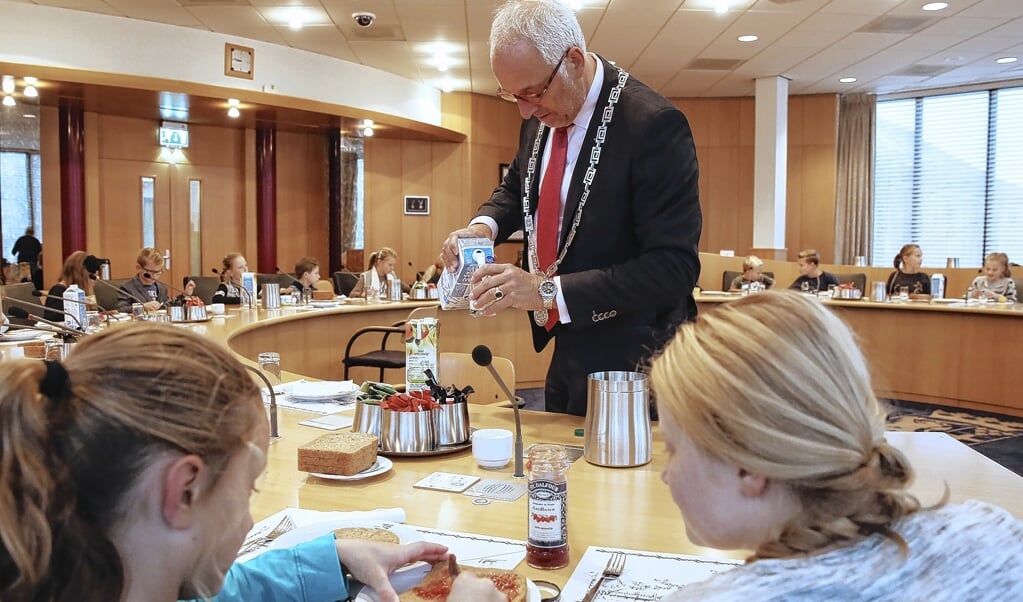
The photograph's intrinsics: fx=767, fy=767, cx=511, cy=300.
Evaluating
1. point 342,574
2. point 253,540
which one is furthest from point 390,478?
point 342,574

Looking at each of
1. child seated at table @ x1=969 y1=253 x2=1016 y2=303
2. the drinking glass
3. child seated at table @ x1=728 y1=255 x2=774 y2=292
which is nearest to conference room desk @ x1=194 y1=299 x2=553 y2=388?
the drinking glass

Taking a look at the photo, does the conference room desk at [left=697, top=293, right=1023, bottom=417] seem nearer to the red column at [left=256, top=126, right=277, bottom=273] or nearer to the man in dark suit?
the man in dark suit

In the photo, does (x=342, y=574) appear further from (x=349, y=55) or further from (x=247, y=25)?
(x=349, y=55)

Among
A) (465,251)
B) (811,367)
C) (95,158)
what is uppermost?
(95,158)

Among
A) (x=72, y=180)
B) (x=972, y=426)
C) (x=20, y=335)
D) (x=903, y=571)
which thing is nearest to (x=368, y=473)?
(x=903, y=571)

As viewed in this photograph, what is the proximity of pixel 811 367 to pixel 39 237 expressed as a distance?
909 cm

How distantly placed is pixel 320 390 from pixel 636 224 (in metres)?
1.10

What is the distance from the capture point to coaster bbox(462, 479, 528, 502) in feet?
4.66

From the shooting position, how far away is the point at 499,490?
1.45 m

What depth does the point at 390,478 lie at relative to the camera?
1.53 m

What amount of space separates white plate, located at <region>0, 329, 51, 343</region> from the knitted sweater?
3.63m

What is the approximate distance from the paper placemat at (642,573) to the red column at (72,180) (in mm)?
8477

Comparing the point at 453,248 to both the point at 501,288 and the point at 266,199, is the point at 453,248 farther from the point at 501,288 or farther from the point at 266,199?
the point at 266,199

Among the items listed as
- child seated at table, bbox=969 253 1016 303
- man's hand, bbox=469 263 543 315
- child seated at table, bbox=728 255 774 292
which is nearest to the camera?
man's hand, bbox=469 263 543 315
